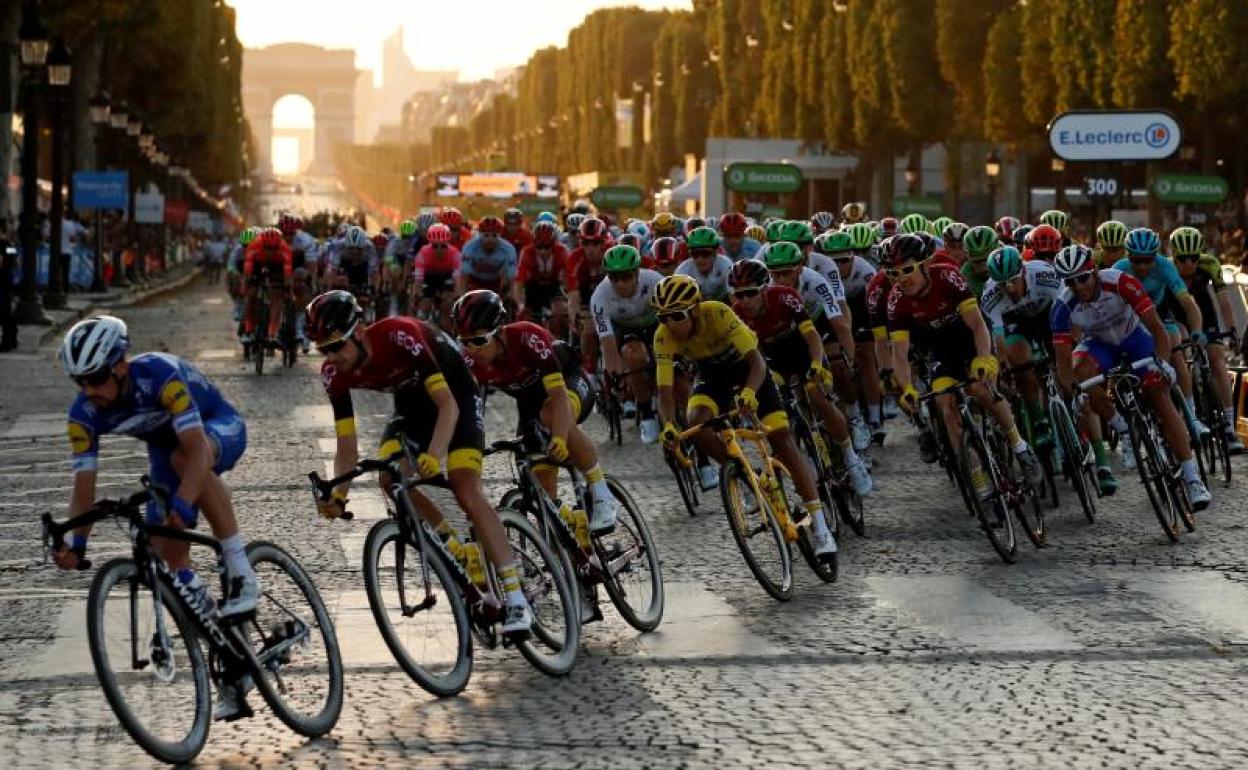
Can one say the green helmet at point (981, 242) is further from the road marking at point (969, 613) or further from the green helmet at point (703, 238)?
the road marking at point (969, 613)

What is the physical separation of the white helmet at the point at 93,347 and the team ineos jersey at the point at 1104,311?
7180 mm

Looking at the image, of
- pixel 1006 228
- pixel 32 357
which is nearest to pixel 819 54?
pixel 32 357

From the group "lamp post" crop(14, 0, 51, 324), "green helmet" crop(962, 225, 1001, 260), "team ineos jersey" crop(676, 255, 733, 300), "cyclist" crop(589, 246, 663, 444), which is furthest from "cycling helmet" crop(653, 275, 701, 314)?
"lamp post" crop(14, 0, 51, 324)

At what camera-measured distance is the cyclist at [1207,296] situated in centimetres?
1567

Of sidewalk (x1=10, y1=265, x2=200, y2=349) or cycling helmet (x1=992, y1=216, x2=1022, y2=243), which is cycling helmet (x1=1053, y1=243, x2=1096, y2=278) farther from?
sidewalk (x1=10, y1=265, x2=200, y2=349)

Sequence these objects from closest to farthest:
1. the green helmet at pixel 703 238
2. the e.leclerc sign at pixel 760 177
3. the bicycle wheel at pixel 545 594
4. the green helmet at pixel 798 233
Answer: the bicycle wheel at pixel 545 594
the green helmet at pixel 703 238
the green helmet at pixel 798 233
the e.leclerc sign at pixel 760 177

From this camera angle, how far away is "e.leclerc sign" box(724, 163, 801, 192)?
51688 mm

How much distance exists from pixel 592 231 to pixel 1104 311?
6.82m

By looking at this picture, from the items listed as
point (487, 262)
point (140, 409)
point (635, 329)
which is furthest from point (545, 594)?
point (487, 262)

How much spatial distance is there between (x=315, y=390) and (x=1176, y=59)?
26112 millimetres

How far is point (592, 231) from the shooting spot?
19.7 metres

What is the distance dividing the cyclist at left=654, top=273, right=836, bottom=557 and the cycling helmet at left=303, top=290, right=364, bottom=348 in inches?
105

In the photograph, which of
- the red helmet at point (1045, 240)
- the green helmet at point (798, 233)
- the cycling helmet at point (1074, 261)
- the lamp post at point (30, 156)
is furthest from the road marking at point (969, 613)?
the lamp post at point (30, 156)

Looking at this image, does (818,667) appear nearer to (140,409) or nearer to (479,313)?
(479,313)
